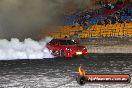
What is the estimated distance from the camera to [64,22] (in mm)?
40562

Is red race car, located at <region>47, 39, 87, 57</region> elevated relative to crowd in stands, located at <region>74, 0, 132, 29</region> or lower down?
lower down

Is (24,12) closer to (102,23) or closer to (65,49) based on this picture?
(65,49)

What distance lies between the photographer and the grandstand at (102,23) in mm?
37719

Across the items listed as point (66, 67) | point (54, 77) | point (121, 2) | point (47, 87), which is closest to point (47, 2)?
point (66, 67)

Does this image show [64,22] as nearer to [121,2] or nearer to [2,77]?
[121,2]

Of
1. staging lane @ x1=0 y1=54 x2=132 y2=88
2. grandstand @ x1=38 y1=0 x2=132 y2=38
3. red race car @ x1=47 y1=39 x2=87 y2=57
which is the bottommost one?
staging lane @ x1=0 y1=54 x2=132 y2=88

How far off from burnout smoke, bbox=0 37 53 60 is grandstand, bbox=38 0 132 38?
7.74 metres

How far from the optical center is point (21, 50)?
27.9m

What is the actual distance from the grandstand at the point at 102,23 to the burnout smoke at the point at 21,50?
774cm

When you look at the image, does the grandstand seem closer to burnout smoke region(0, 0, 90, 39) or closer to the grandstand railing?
the grandstand railing

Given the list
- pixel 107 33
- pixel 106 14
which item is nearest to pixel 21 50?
pixel 107 33

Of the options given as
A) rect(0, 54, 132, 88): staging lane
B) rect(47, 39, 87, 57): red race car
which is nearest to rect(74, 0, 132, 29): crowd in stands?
rect(47, 39, 87, 57): red race car

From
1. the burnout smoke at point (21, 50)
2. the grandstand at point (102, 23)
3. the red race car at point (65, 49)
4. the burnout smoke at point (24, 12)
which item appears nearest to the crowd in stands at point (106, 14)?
the grandstand at point (102, 23)

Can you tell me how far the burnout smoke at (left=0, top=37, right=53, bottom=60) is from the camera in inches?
1067
